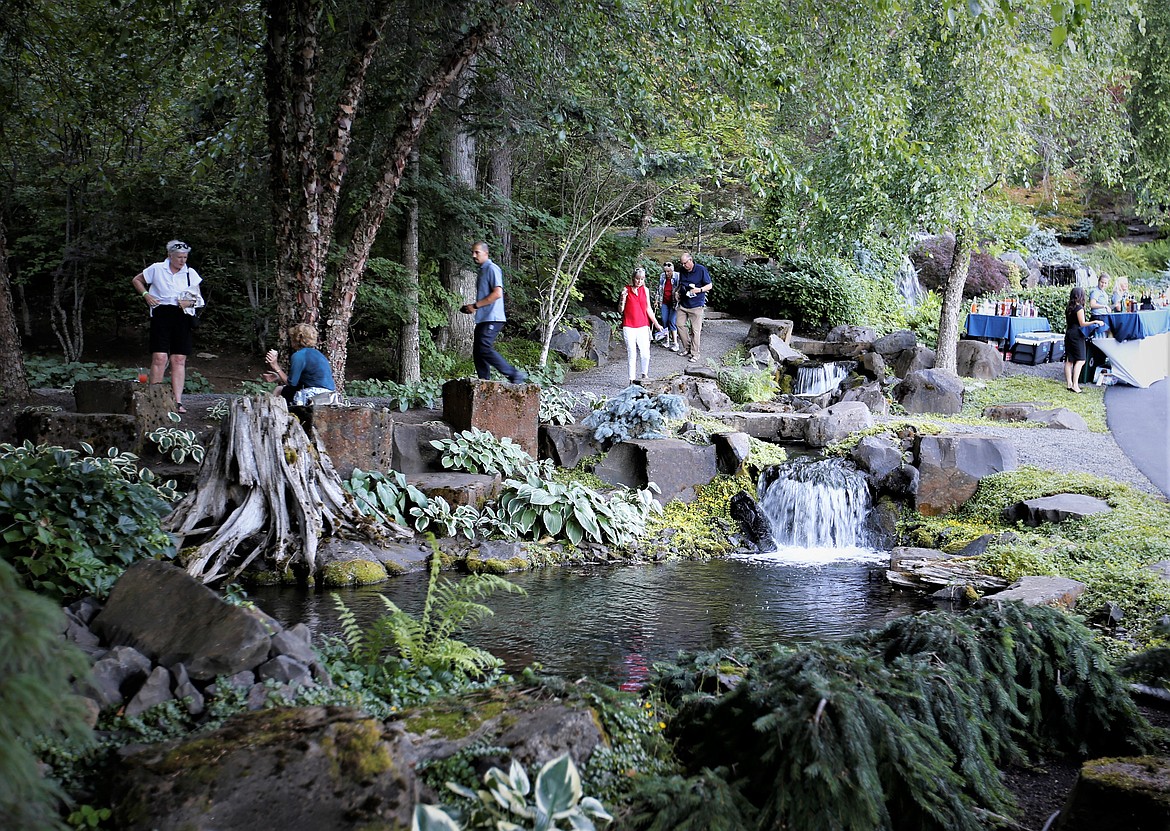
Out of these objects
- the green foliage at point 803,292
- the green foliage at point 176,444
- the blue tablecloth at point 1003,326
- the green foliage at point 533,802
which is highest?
the green foliage at point 803,292

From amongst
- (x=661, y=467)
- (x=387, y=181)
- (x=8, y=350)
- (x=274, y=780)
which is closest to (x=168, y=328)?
(x=8, y=350)

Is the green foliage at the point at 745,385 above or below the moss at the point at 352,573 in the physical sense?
above

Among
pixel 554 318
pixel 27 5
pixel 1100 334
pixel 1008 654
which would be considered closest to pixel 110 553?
pixel 1008 654

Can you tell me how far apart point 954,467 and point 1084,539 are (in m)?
2.25

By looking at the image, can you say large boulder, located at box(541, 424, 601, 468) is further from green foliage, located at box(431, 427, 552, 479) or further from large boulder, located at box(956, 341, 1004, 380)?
large boulder, located at box(956, 341, 1004, 380)

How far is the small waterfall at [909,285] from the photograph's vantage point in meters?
22.7

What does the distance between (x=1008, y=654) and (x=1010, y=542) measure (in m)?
4.59

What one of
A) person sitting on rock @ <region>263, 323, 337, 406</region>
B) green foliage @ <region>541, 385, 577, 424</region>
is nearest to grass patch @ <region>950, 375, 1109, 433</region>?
green foliage @ <region>541, 385, 577, 424</region>

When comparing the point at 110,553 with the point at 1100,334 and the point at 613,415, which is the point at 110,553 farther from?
the point at 1100,334

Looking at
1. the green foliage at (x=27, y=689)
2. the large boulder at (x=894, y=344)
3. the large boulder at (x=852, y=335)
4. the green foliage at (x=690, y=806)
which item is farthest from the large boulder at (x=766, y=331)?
the green foliage at (x=27, y=689)

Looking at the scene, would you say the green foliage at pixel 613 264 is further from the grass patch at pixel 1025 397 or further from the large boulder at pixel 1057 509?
the large boulder at pixel 1057 509

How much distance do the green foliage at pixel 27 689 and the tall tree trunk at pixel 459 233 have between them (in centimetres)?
1116

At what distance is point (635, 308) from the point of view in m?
13.3

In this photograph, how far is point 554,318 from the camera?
639 inches
